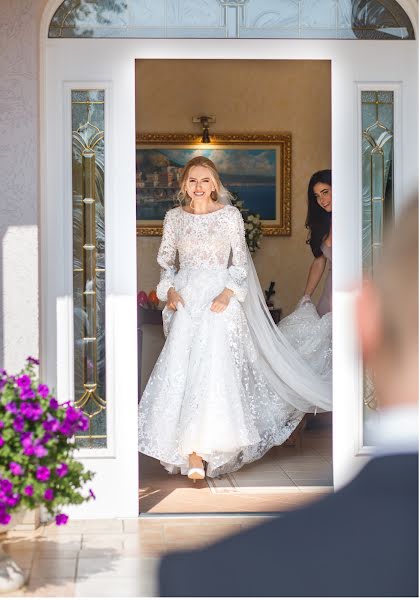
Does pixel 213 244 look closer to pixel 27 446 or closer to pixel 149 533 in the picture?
pixel 149 533

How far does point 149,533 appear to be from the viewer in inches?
179

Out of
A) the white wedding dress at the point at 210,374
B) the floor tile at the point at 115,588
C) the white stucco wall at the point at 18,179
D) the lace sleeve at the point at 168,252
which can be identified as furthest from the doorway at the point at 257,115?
the floor tile at the point at 115,588

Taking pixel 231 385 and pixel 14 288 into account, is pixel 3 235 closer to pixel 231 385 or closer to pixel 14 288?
pixel 14 288

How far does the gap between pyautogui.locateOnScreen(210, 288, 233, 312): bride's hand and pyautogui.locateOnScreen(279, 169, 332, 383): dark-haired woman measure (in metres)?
0.90

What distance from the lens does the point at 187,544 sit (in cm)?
428

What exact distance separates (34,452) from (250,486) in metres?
2.46

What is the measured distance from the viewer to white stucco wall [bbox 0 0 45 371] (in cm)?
458

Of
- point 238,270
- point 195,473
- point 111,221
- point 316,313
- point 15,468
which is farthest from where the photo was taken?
point 316,313

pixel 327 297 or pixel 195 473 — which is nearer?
pixel 195 473

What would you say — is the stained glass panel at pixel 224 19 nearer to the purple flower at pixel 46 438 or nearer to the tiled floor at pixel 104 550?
the purple flower at pixel 46 438

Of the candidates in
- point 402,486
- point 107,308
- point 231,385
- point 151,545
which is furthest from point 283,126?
point 402,486

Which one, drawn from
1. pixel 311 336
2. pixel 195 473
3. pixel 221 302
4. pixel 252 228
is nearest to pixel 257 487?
Result: pixel 195 473

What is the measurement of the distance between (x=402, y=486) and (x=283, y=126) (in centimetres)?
789

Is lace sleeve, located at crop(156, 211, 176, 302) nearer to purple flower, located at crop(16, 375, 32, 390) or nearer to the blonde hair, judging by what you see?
the blonde hair
